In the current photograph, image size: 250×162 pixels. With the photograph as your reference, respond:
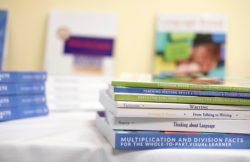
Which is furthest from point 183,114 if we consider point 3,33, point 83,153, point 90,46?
point 3,33

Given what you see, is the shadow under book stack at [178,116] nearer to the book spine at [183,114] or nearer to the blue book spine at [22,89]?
the book spine at [183,114]

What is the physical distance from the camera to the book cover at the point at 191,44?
3.02 ft

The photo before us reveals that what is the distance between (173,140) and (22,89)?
41 cm

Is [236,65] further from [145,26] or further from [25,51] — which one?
[25,51]

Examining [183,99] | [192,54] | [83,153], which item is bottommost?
[83,153]

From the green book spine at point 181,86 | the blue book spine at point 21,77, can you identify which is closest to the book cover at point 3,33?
the blue book spine at point 21,77

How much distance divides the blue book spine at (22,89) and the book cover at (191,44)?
417 millimetres

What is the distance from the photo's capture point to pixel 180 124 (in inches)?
19.3

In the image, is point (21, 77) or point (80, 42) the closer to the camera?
point (21, 77)

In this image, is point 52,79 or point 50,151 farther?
point 52,79

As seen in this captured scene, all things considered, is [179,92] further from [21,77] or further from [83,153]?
[21,77]

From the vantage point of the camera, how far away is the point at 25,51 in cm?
95

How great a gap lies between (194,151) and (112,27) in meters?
0.59

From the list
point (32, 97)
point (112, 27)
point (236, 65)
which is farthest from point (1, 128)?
point (236, 65)
